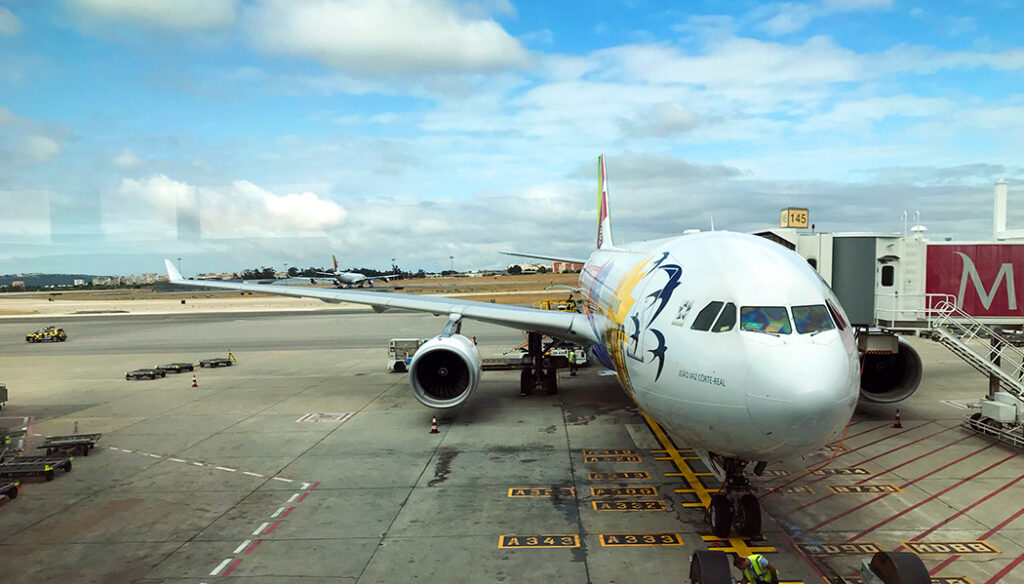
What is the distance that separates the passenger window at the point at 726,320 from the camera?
720cm

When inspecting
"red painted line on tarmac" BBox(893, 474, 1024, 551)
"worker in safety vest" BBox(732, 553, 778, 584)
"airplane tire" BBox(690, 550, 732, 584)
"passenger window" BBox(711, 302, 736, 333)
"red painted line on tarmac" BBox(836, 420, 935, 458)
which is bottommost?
"red painted line on tarmac" BBox(836, 420, 935, 458)

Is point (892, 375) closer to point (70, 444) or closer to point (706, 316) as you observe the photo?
point (706, 316)

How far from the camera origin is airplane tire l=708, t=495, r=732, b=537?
8.71 metres

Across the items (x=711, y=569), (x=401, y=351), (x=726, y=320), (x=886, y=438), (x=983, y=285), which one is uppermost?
(x=983, y=285)

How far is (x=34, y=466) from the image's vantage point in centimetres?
1230

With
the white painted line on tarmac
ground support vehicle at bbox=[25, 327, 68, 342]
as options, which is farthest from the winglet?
ground support vehicle at bbox=[25, 327, 68, 342]

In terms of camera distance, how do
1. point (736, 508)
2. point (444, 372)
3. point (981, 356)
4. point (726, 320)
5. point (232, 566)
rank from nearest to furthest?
point (726, 320) → point (232, 566) → point (736, 508) → point (981, 356) → point (444, 372)

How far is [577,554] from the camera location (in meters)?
8.43

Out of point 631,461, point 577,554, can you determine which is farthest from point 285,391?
point 577,554

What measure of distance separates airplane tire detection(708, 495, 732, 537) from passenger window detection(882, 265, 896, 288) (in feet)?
33.4

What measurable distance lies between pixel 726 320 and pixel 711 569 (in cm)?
291

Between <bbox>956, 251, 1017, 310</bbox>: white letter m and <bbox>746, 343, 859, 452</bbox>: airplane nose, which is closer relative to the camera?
<bbox>746, 343, 859, 452</bbox>: airplane nose

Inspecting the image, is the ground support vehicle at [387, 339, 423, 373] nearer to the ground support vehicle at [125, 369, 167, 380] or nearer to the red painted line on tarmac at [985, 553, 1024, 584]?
the ground support vehicle at [125, 369, 167, 380]

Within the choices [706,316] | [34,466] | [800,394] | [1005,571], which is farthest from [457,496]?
[34,466]
